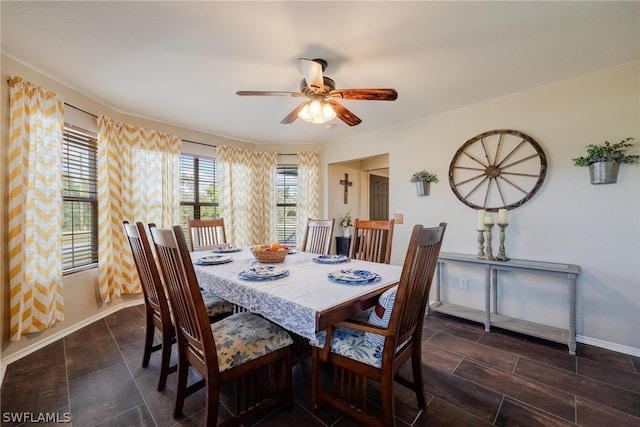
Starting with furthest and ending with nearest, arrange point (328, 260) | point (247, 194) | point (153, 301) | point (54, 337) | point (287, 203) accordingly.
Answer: point (287, 203)
point (247, 194)
point (54, 337)
point (328, 260)
point (153, 301)

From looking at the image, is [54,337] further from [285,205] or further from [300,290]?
[285,205]

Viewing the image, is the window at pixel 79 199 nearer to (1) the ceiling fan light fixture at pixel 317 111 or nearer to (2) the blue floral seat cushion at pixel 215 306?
(2) the blue floral seat cushion at pixel 215 306

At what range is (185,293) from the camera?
123cm

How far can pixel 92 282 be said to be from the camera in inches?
109

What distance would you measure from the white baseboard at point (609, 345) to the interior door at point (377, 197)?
3.33 metres

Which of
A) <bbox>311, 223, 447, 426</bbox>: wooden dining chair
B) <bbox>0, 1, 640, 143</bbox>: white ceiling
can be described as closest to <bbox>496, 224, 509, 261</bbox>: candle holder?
<bbox>0, 1, 640, 143</bbox>: white ceiling

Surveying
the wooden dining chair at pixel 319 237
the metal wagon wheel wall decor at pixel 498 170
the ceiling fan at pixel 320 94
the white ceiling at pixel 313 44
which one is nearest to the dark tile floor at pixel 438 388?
the wooden dining chair at pixel 319 237

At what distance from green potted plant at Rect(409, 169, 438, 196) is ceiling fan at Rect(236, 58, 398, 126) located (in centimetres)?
133

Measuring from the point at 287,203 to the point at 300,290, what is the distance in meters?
3.32

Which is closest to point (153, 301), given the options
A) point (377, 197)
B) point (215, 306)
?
point (215, 306)

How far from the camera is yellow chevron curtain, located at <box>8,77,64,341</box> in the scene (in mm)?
2041

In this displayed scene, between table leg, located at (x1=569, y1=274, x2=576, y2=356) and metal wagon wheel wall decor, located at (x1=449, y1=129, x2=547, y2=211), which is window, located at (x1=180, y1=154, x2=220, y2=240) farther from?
table leg, located at (x1=569, y1=274, x2=576, y2=356)

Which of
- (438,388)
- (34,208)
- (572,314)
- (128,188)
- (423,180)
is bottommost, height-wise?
(438,388)

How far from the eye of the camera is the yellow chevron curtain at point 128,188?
9.26 feet
